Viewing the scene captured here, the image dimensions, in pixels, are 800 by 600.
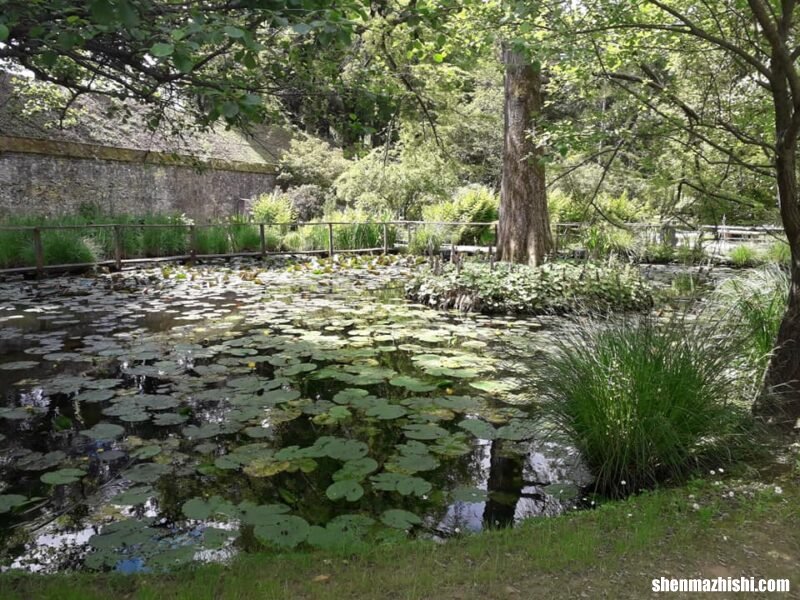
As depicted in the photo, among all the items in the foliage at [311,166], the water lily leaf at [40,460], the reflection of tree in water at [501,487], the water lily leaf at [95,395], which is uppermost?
the foliage at [311,166]

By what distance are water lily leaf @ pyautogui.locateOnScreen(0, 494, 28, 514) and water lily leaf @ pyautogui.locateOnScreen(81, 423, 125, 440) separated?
0.72 m

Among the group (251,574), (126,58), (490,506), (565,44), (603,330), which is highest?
(565,44)

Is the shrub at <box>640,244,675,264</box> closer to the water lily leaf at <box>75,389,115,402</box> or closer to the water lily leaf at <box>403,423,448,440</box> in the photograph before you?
the water lily leaf at <box>403,423,448,440</box>

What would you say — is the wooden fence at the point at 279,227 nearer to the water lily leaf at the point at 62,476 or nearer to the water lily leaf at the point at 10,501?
the water lily leaf at the point at 62,476

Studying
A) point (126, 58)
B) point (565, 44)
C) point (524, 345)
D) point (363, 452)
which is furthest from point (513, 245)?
point (126, 58)

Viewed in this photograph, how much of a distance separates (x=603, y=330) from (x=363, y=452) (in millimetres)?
1723

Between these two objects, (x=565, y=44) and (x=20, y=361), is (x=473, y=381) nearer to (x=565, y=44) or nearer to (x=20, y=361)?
(x=565, y=44)

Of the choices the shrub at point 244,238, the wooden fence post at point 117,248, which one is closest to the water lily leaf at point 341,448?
the wooden fence post at point 117,248

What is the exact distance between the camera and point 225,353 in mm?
5852

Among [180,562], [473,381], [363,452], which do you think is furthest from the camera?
[473,381]

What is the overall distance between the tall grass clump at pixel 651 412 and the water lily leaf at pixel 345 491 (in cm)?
127

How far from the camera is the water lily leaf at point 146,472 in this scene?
3.30 meters

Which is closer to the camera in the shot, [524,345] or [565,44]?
[565,44]

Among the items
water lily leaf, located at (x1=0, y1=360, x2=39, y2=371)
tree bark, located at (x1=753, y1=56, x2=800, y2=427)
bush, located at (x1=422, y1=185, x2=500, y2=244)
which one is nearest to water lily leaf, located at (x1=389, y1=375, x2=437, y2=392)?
tree bark, located at (x1=753, y1=56, x2=800, y2=427)
